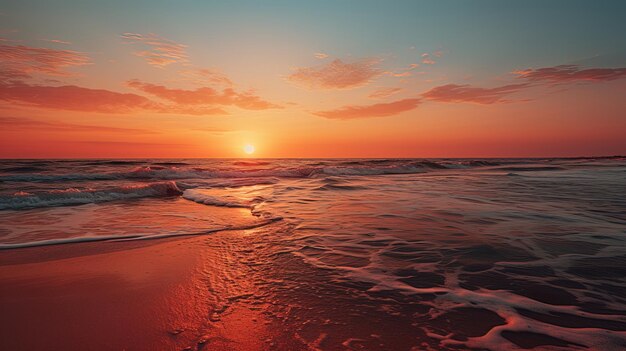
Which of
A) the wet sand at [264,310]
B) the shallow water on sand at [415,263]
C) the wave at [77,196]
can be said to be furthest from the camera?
the wave at [77,196]

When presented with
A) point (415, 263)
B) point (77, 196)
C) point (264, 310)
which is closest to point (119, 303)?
point (264, 310)

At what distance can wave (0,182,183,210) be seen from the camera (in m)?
8.84

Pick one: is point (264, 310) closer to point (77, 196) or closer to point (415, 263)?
point (415, 263)

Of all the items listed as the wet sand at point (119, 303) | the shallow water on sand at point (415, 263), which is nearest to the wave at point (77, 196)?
the shallow water on sand at point (415, 263)

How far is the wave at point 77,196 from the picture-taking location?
884cm

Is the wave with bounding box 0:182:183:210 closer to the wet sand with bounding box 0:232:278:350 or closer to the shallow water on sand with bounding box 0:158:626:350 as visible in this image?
the shallow water on sand with bounding box 0:158:626:350

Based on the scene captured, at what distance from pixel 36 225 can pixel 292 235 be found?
5337 mm

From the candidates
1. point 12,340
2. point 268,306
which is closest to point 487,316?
point 268,306

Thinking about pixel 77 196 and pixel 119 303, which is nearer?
pixel 119 303

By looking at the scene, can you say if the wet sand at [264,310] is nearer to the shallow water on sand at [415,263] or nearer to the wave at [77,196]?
the shallow water on sand at [415,263]

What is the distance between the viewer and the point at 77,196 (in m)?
9.98

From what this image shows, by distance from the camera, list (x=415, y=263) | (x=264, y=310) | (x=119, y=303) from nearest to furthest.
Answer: (x=264, y=310) → (x=119, y=303) → (x=415, y=263)

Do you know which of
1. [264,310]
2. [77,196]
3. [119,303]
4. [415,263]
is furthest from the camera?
[77,196]

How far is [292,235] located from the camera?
5184 mm
